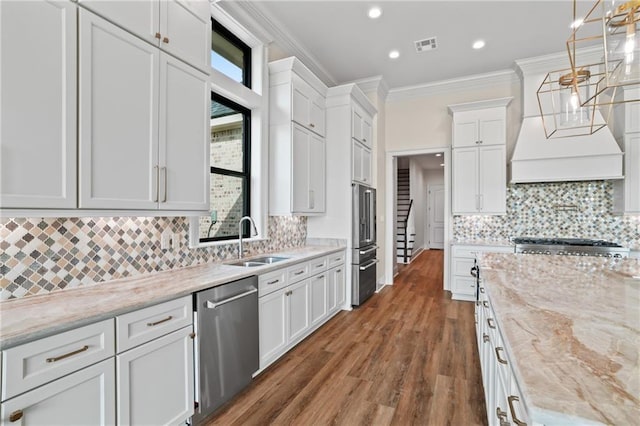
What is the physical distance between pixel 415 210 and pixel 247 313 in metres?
8.29

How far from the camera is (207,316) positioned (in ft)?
6.52

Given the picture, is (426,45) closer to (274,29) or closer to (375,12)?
(375,12)

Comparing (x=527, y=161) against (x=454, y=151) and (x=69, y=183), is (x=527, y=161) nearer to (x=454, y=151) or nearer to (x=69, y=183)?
(x=454, y=151)

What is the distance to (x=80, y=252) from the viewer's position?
1.86 metres

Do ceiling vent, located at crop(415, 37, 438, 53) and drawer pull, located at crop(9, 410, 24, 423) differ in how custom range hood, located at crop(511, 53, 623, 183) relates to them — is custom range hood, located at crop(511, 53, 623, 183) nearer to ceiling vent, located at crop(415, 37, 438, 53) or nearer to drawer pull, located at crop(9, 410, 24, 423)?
ceiling vent, located at crop(415, 37, 438, 53)

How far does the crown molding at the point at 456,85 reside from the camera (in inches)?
192

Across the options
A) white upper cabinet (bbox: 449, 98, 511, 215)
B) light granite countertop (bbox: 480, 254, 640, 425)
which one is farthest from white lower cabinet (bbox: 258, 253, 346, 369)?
white upper cabinet (bbox: 449, 98, 511, 215)

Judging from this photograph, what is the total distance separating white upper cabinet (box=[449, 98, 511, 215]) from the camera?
4.64m

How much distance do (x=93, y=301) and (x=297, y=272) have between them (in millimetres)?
1783

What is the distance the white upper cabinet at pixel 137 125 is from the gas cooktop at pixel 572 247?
4074 millimetres

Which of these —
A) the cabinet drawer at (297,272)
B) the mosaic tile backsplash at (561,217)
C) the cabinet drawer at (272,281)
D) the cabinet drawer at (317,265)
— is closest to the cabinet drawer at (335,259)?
the cabinet drawer at (317,265)

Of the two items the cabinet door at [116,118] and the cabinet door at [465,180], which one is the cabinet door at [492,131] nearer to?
the cabinet door at [465,180]

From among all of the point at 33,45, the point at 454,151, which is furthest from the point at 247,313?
the point at 454,151

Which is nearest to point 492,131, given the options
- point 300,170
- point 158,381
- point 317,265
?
point 300,170
